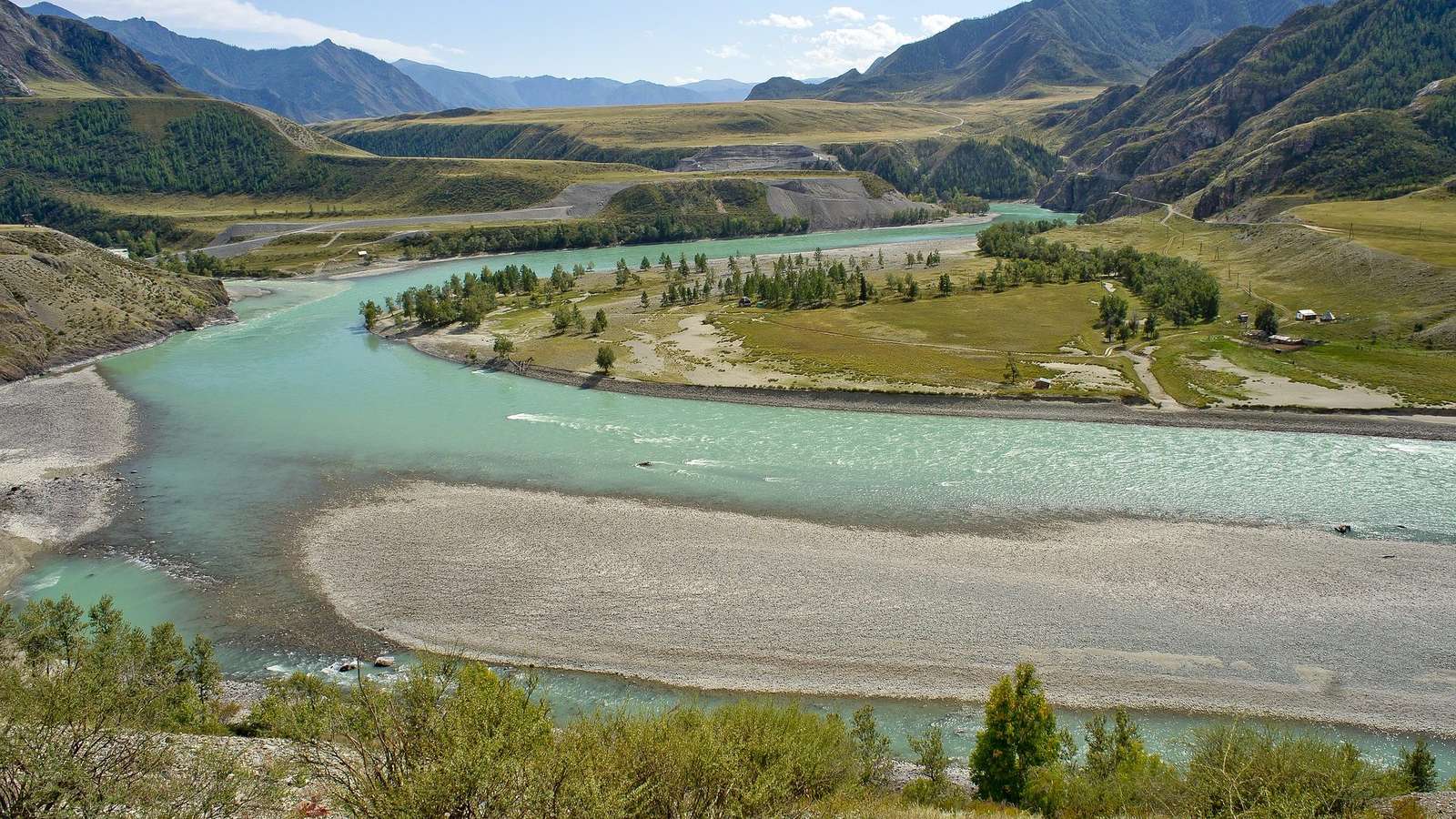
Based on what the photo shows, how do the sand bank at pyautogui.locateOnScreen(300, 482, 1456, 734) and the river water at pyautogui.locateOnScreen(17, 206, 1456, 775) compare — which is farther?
the river water at pyautogui.locateOnScreen(17, 206, 1456, 775)

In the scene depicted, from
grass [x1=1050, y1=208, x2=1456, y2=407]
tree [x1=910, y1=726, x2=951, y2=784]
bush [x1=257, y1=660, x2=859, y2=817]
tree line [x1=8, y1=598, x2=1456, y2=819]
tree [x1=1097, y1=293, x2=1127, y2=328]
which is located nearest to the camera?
bush [x1=257, y1=660, x2=859, y2=817]

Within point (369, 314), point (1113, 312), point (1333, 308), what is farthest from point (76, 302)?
point (1333, 308)

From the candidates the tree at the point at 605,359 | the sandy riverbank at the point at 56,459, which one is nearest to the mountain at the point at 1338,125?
the tree at the point at 605,359

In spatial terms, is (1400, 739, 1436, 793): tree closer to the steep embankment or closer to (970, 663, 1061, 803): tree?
(970, 663, 1061, 803): tree

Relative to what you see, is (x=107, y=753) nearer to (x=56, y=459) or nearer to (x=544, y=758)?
(x=544, y=758)

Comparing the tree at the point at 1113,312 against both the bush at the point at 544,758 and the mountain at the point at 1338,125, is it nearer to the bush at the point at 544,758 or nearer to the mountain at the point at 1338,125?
the bush at the point at 544,758

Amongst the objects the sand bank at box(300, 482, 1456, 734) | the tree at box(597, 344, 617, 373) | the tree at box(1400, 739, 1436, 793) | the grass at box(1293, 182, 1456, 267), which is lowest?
the sand bank at box(300, 482, 1456, 734)

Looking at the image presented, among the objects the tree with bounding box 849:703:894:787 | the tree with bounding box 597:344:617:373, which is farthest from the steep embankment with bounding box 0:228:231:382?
the tree with bounding box 849:703:894:787

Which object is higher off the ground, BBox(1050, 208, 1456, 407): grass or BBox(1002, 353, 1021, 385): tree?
BBox(1050, 208, 1456, 407): grass
